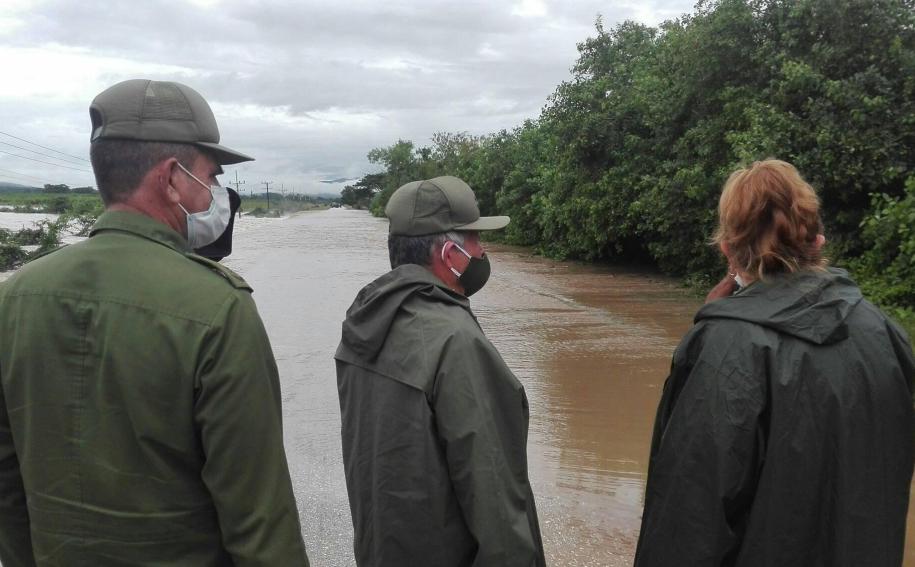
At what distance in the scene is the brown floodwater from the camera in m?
4.95

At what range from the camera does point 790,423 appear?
6.84 feet

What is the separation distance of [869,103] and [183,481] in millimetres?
11465

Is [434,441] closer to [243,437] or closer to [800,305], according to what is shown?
[243,437]

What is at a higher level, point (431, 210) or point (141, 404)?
point (431, 210)

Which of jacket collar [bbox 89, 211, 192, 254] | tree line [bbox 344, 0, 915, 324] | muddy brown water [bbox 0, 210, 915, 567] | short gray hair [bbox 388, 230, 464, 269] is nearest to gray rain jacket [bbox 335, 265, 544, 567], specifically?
short gray hair [bbox 388, 230, 464, 269]

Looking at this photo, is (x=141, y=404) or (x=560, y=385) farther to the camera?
(x=560, y=385)

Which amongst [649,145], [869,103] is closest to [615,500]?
[869,103]

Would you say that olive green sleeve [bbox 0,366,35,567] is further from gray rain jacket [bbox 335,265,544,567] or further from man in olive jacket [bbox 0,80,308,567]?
gray rain jacket [bbox 335,265,544,567]

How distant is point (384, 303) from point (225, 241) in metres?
0.45

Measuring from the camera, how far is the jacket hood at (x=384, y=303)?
2.19 meters

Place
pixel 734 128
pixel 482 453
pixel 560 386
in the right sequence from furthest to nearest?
pixel 734 128 → pixel 560 386 → pixel 482 453

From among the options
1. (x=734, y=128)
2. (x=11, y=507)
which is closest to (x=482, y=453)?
(x=11, y=507)

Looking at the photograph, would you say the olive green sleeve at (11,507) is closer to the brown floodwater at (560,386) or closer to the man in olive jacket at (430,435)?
the man in olive jacket at (430,435)

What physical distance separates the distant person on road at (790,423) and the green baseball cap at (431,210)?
2.49ft
